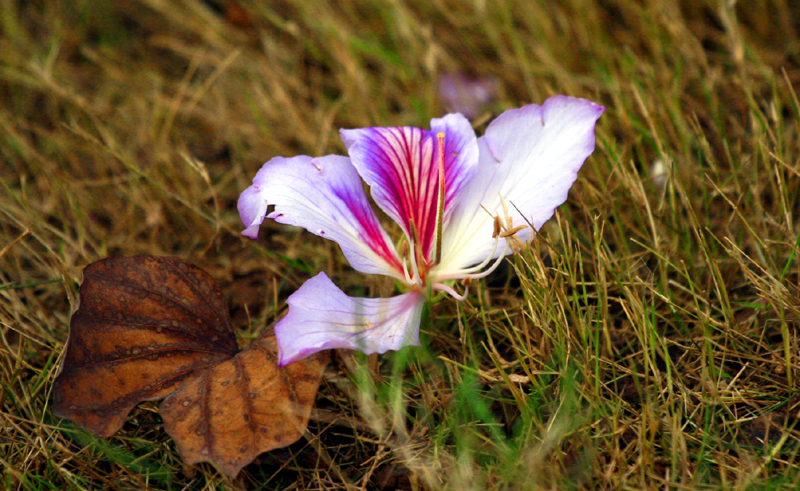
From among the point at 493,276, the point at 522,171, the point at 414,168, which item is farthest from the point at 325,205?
the point at 493,276

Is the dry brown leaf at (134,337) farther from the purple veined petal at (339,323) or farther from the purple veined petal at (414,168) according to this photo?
the purple veined petal at (414,168)

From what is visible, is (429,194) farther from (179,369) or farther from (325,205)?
(179,369)

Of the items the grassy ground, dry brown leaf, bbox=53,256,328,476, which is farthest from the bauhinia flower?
dry brown leaf, bbox=53,256,328,476

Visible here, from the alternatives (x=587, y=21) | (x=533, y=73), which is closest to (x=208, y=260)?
(x=533, y=73)

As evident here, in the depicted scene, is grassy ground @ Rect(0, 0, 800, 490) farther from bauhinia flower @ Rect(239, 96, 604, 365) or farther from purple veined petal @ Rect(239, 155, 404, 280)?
purple veined petal @ Rect(239, 155, 404, 280)

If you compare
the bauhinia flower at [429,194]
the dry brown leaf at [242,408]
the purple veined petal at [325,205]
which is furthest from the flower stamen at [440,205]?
the dry brown leaf at [242,408]
